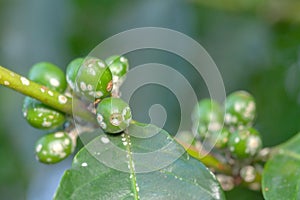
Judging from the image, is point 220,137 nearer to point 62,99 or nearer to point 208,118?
point 208,118

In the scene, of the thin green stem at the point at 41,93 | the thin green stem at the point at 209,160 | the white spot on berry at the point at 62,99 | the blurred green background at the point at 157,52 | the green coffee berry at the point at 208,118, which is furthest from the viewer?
the blurred green background at the point at 157,52

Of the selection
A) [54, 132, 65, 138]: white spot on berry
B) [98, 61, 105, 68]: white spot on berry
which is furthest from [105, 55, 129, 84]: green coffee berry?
[54, 132, 65, 138]: white spot on berry

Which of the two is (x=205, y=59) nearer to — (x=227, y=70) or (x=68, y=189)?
(x=227, y=70)

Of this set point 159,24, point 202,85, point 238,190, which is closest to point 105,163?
point 238,190

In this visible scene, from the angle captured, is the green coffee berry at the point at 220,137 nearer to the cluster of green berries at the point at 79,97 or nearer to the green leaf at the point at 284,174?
the green leaf at the point at 284,174

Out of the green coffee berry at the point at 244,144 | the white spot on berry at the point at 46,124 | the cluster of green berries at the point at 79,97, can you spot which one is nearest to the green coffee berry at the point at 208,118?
the green coffee berry at the point at 244,144

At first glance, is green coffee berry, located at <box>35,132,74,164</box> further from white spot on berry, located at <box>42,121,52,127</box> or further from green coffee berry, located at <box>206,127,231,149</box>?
green coffee berry, located at <box>206,127,231,149</box>

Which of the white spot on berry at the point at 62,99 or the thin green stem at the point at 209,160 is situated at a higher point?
→ the white spot on berry at the point at 62,99
